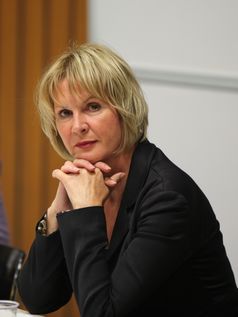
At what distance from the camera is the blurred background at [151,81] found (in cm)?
374

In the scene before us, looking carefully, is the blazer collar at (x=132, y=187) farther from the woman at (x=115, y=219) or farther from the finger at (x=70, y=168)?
the finger at (x=70, y=168)

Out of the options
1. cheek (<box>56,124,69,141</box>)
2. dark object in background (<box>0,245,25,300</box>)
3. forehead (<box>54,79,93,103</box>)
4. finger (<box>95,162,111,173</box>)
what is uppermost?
forehead (<box>54,79,93,103</box>)

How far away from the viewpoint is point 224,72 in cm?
392

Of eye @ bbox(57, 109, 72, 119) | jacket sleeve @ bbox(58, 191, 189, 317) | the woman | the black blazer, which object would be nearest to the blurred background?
the woman

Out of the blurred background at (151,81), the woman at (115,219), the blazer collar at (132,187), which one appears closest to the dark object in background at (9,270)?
the woman at (115,219)

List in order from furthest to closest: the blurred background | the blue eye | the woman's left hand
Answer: the blurred background → the blue eye → the woman's left hand

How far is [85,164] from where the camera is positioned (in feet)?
5.83

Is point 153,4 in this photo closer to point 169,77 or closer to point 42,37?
point 169,77

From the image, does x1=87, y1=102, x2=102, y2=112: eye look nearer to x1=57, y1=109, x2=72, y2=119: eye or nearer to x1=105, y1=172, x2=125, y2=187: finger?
x1=57, y1=109, x2=72, y2=119: eye

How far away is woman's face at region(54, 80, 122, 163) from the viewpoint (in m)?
1.73

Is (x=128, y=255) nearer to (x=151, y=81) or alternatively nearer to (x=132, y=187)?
(x=132, y=187)

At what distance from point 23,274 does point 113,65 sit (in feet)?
2.34

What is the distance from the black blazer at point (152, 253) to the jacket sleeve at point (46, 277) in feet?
0.67

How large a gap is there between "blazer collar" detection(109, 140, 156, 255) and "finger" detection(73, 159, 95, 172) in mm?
114
